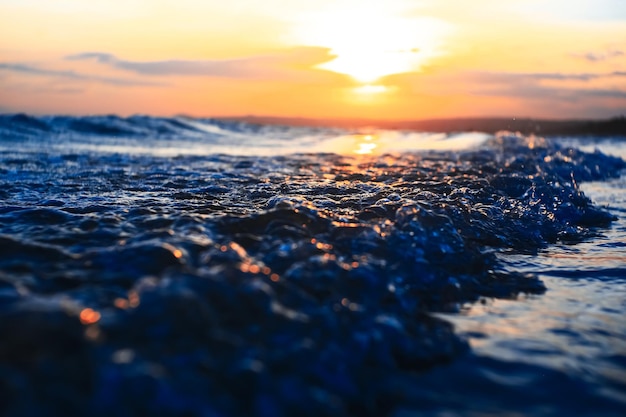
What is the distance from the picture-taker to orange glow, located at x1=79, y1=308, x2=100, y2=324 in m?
2.35

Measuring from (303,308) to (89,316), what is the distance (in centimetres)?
101

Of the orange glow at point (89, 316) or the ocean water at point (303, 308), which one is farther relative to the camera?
the orange glow at point (89, 316)

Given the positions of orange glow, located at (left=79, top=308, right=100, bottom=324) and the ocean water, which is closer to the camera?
the ocean water

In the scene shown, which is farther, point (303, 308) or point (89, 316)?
point (303, 308)

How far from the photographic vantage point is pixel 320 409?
2.13 metres

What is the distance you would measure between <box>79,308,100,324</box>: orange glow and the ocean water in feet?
0.04

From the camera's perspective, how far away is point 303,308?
2.76 m

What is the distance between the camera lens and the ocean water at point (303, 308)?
2.13 m

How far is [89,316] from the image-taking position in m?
2.39

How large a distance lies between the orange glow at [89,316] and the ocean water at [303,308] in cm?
1

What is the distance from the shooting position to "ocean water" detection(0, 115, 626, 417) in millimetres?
2133

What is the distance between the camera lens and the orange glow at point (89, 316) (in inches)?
92.4

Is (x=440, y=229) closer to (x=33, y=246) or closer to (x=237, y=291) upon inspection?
(x=237, y=291)

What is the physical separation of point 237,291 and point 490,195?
4488 mm
